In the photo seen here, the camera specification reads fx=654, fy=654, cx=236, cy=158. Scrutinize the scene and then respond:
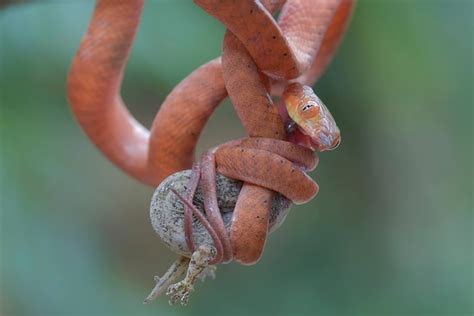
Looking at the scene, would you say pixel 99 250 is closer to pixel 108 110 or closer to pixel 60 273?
pixel 60 273

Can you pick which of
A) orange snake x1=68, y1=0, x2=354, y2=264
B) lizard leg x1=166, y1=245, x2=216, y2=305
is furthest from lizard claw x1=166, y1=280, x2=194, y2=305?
orange snake x1=68, y1=0, x2=354, y2=264

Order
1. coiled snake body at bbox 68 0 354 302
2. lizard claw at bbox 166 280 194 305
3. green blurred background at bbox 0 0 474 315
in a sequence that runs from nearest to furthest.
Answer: lizard claw at bbox 166 280 194 305, coiled snake body at bbox 68 0 354 302, green blurred background at bbox 0 0 474 315

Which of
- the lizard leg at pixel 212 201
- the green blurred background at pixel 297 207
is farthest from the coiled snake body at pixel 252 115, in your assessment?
the green blurred background at pixel 297 207

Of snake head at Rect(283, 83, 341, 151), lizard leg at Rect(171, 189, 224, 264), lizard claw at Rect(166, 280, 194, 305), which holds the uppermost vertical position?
snake head at Rect(283, 83, 341, 151)

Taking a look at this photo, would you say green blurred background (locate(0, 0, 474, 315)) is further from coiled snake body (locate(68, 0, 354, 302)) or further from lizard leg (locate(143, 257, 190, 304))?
lizard leg (locate(143, 257, 190, 304))

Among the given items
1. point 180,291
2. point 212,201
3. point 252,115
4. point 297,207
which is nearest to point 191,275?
point 180,291

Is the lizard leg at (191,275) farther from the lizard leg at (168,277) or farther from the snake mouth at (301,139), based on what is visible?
the snake mouth at (301,139)

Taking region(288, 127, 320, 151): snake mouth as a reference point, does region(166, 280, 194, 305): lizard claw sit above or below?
below
